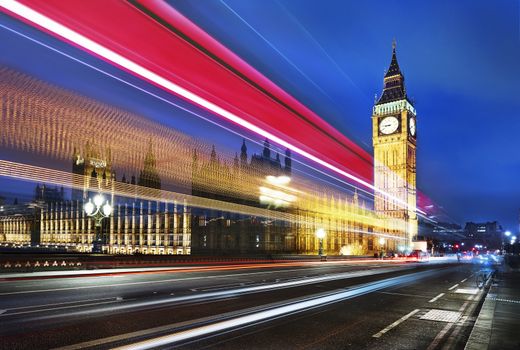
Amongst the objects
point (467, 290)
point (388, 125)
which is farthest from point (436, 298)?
point (388, 125)

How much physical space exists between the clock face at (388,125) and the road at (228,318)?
127 metres

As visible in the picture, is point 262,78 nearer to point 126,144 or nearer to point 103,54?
point 103,54

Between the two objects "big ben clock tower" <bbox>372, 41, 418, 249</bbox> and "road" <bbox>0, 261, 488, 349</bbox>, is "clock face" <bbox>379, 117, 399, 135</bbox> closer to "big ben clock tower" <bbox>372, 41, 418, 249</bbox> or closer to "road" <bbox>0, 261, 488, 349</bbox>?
"big ben clock tower" <bbox>372, 41, 418, 249</bbox>

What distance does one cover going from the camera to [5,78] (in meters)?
26.7

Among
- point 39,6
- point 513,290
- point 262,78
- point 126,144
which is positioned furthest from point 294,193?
point 39,6

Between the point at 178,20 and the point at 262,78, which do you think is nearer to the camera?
the point at 178,20

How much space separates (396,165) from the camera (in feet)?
443

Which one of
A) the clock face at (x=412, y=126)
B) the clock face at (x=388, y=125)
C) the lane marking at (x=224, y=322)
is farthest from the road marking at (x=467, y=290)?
the clock face at (x=412, y=126)

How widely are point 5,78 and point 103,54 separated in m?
15.9

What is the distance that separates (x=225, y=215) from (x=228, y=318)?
6779cm

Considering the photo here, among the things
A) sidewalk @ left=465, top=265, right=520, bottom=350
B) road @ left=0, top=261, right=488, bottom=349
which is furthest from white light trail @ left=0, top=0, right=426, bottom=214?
sidewalk @ left=465, top=265, right=520, bottom=350

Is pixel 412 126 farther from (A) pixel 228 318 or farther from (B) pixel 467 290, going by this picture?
(A) pixel 228 318

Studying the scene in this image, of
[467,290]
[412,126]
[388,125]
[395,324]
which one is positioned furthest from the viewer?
[412,126]

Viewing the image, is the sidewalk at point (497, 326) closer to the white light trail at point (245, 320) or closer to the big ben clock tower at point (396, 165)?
the white light trail at point (245, 320)
